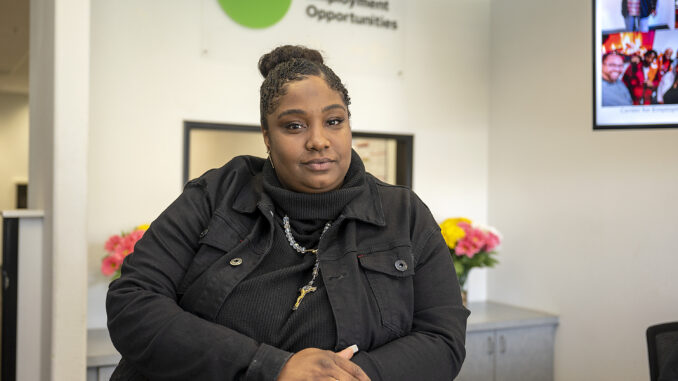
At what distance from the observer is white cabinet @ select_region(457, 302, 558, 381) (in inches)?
138

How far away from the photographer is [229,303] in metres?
1.28

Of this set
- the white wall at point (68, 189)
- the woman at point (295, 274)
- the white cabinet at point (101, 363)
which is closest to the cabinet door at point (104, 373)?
the white cabinet at point (101, 363)

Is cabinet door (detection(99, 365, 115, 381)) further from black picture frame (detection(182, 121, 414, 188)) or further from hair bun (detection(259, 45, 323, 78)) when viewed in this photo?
hair bun (detection(259, 45, 323, 78))

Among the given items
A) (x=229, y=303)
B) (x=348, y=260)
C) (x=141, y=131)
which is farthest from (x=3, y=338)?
(x=348, y=260)

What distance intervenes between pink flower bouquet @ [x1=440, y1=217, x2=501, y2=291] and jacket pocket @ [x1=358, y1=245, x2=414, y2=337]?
2.47 metres

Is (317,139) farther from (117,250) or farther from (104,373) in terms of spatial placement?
(117,250)

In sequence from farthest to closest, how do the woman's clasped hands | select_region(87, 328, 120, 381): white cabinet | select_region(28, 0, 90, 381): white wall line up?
select_region(87, 328, 120, 381): white cabinet
select_region(28, 0, 90, 381): white wall
the woman's clasped hands

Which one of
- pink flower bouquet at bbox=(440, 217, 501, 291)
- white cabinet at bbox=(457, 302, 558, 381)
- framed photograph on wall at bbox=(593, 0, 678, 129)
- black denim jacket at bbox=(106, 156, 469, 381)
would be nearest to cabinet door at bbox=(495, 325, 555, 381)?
white cabinet at bbox=(457, 302, 558, 381)

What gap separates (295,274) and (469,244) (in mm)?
2594

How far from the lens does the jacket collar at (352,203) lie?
136 cm

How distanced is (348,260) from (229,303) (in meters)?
0.25

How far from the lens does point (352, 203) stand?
1.37m

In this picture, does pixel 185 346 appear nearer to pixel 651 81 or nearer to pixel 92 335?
pixel 651 81

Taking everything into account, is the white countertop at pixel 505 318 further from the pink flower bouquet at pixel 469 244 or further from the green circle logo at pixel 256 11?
the green circle logo at pixel 256 11
